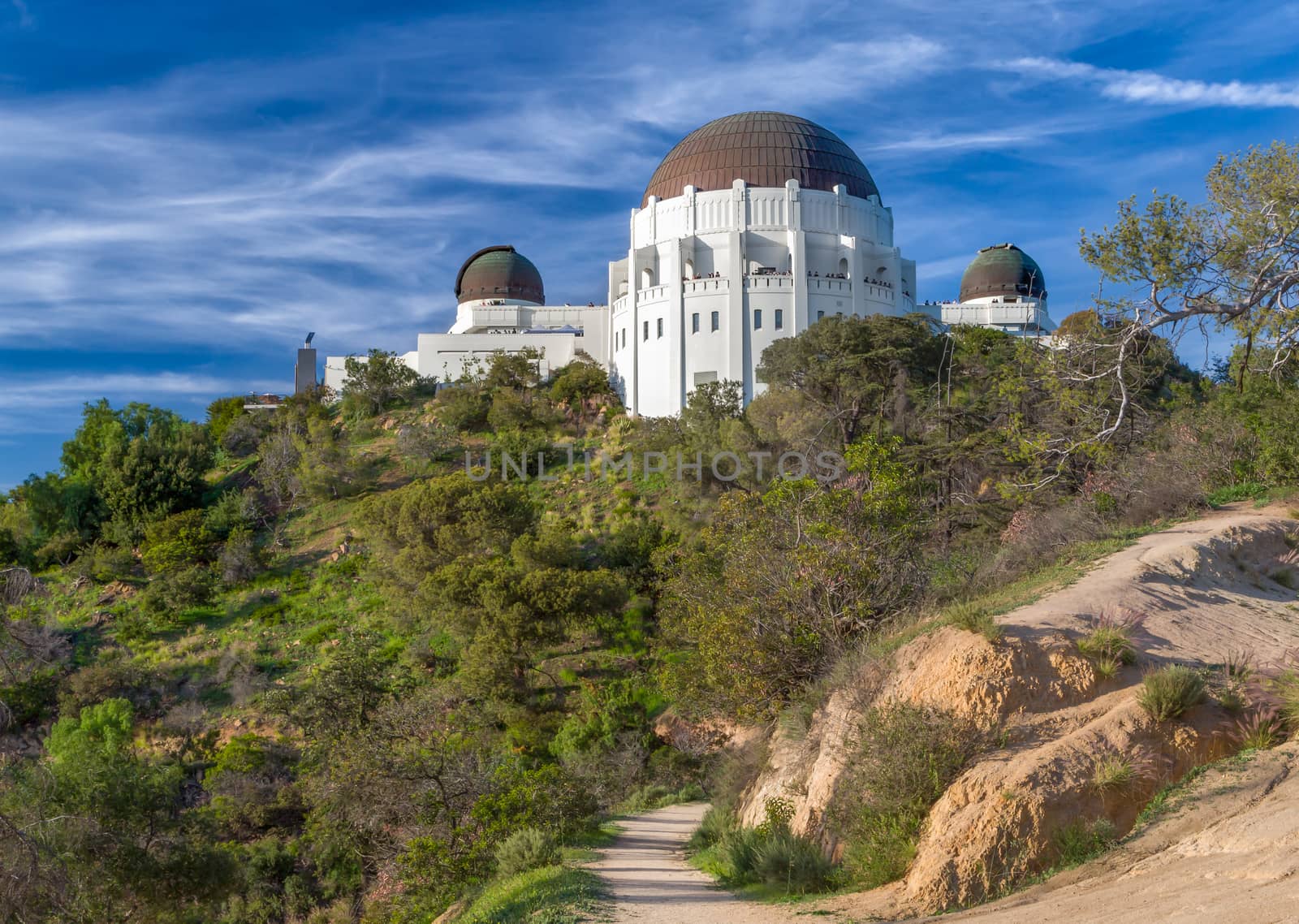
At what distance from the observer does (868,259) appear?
4759 centimetres

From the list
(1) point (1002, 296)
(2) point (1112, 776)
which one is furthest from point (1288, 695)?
(1) point (1002, 296)

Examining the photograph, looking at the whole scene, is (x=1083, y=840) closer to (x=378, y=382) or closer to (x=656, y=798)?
(x=656, y=798)

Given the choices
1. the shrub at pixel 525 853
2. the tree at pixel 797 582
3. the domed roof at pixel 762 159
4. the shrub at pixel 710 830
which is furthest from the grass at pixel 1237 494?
the domed roof at pixel 762 159

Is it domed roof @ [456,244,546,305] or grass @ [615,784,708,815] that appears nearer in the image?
grass @ [615,784,708,815]

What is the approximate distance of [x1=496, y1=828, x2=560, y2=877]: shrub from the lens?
509 inches

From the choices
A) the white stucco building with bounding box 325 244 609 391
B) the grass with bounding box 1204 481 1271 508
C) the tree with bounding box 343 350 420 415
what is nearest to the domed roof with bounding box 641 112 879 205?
the white stucco building with bounding box 325 244 609 391

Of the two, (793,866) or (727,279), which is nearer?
(793,866)

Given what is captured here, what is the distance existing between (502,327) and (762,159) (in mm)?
14520

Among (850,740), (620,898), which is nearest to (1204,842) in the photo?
(850,740)

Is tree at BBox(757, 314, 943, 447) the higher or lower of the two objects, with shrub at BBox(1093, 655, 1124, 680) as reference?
higher

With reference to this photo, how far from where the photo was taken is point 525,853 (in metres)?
13.1

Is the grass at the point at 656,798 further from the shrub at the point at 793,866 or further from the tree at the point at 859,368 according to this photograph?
the tree at the point at 859,368

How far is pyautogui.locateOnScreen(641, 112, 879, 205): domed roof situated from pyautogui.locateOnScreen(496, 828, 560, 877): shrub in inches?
1481

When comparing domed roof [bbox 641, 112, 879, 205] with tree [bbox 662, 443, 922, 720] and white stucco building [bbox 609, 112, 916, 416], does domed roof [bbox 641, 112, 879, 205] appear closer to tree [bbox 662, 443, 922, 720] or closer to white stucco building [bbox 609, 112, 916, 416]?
white stucco building [bbox 609, 112, 916, 416]
